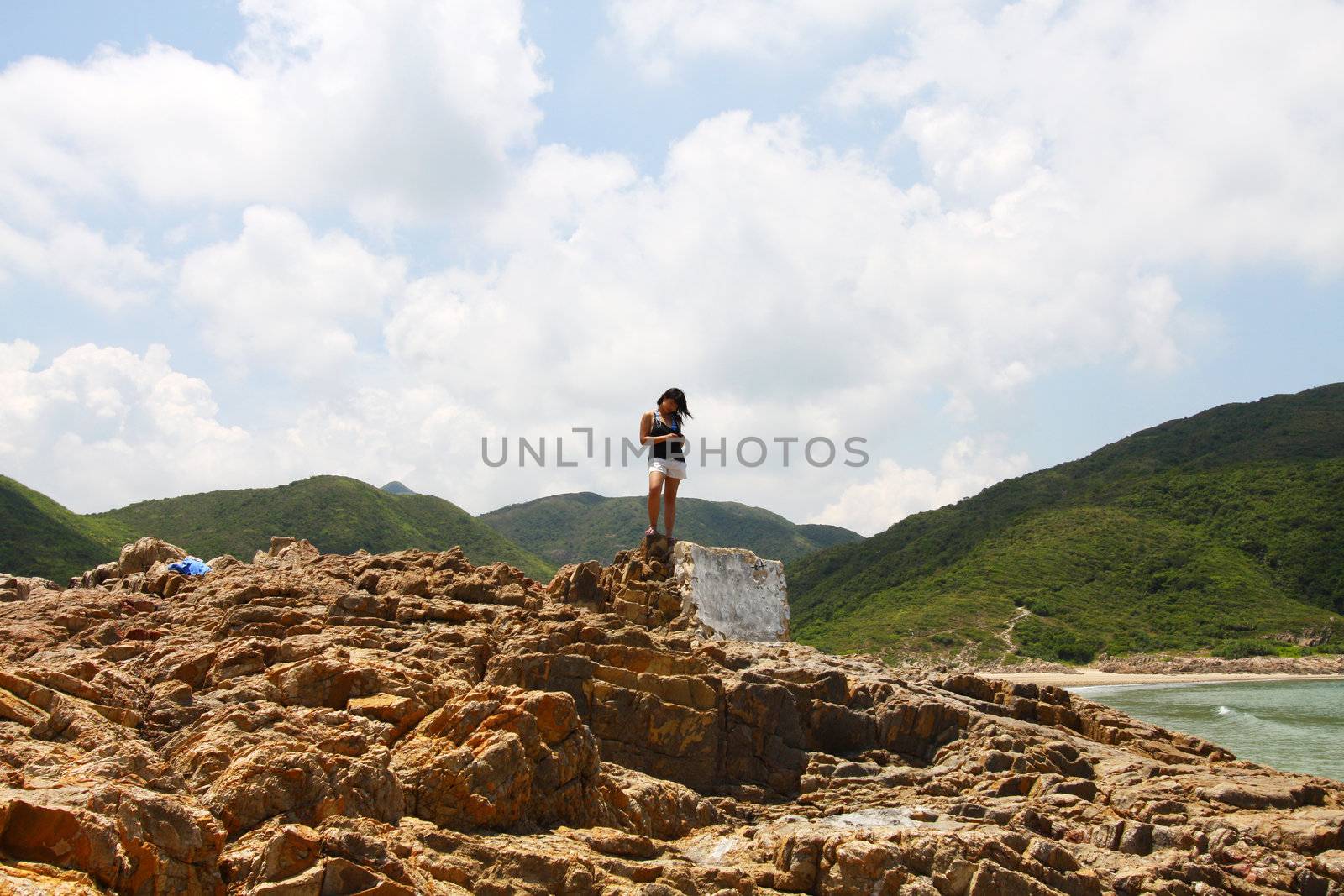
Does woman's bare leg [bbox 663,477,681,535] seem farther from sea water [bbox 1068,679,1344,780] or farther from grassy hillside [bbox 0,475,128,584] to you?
grassy hillside [bbox 0,475,128,584]

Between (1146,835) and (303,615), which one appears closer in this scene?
(1146,835)

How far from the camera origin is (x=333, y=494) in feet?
215

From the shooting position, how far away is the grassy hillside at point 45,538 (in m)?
39.1

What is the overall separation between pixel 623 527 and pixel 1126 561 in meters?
73.0

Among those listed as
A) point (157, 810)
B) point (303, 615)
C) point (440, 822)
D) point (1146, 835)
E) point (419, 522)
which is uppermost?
point (419, 522)

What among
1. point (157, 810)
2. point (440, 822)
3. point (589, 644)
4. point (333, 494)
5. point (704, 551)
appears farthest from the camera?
point (333, 494)

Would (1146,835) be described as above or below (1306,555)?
below

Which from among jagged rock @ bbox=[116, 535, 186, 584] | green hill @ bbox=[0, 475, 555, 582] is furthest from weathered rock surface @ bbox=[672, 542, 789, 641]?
green hill @ bbox=[0, 475, 555, 582]

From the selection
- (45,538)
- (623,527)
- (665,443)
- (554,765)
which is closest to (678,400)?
(665,443)

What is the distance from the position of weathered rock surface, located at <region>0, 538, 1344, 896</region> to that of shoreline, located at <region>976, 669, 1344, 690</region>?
35.0 meters

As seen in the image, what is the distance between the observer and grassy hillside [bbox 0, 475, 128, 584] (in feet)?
128

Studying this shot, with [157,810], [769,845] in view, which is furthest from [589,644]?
[157,810]

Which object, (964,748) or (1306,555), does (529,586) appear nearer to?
(964,748)

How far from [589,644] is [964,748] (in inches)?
146
